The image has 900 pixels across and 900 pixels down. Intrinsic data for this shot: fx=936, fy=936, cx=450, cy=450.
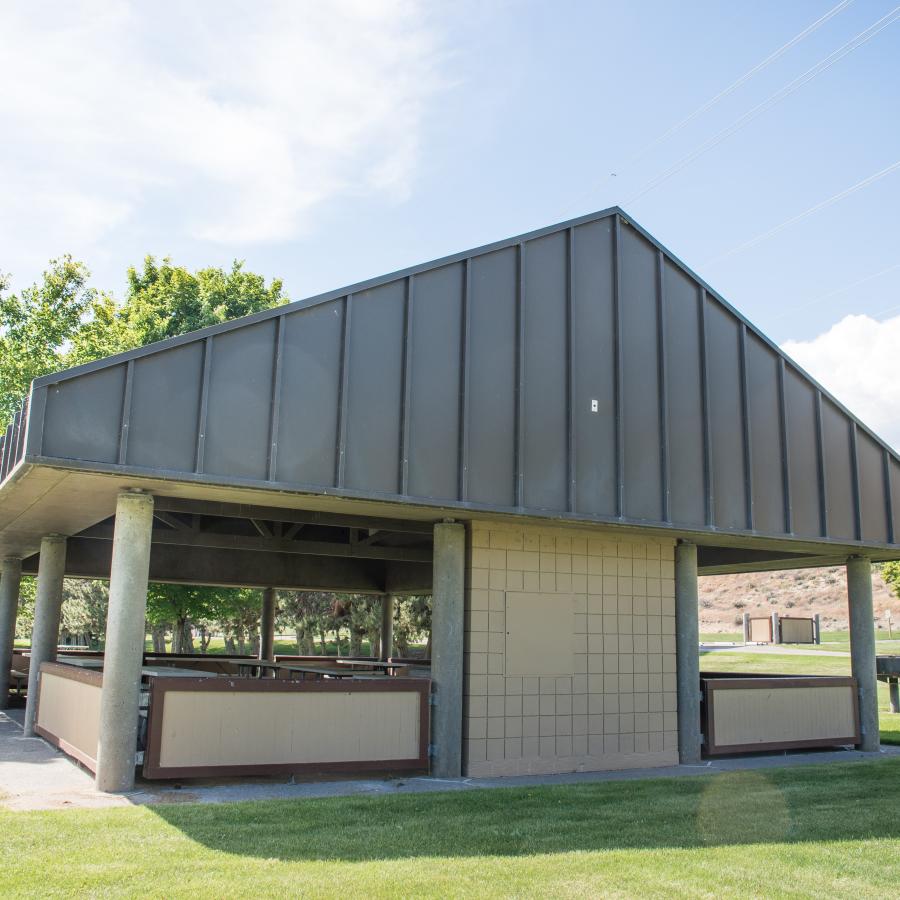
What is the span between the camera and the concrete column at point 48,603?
17.5m

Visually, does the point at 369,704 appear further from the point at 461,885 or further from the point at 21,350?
the point at 21,350

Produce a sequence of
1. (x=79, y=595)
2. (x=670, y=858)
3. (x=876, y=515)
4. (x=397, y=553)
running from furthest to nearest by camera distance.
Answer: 1. (x=79, y=595)
2. (x=397, y=553)
3. (x=876, y=515)
4. (x=670, y=858)

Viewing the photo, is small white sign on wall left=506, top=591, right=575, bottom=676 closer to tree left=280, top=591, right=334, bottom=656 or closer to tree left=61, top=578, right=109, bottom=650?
tree left=280, top=591, right=334, bottom=656

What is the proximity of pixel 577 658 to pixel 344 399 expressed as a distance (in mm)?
5688

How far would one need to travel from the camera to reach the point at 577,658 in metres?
14.6

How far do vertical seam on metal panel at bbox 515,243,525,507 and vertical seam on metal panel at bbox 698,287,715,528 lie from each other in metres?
3.58

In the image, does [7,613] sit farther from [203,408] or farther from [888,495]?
[888,495]

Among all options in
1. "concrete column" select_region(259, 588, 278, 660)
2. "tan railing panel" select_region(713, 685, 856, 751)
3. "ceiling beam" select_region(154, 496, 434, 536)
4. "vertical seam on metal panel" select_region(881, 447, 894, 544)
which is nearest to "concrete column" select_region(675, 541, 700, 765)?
"tan railing panel" select_region(713, 685, 856, 751)

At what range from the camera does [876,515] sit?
17.5 metres

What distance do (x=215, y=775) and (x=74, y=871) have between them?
4366mm

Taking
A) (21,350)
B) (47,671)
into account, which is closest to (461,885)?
(47,671)

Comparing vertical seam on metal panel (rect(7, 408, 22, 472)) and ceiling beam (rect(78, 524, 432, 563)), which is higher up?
vertical seam on metal panel (rect(7, 408, 22, 472))

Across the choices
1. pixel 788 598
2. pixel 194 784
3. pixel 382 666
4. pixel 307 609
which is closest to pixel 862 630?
pixel 382 666

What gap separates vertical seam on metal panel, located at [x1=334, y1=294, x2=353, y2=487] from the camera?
39.5 feet
